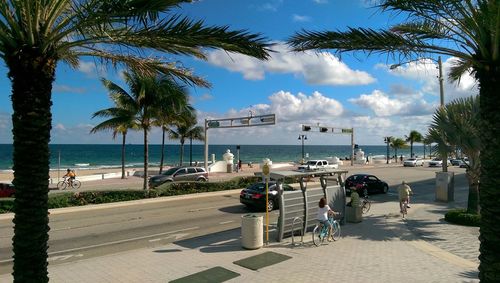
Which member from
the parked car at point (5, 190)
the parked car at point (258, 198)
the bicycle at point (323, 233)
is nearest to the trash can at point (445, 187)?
the parked car at point (258, 198)

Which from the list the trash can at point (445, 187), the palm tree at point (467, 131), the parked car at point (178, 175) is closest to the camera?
the palm tree at point (467, 131)

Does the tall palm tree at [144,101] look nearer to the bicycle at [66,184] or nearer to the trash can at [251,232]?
the bicycle at [66,184]

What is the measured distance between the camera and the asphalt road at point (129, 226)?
12.3 m

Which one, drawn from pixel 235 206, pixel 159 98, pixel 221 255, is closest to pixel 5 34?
pixel 221 255

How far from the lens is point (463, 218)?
15.6 metres

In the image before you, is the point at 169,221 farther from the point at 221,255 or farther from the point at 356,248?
the point at 356,248

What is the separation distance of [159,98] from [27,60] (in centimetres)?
2031

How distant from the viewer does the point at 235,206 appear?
21.1 metres

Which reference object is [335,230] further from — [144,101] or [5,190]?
[5,190]

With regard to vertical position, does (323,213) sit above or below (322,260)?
above

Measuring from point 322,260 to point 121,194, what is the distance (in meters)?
14.6

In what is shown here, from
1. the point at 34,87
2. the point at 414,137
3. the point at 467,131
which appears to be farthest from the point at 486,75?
the point at 414,137

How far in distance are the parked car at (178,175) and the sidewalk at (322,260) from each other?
627 inches

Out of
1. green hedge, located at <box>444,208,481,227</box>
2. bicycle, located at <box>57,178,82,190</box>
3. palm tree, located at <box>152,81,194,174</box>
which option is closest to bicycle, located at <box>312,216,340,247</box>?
green hedge, located at <box>444,208,481,227</box>
